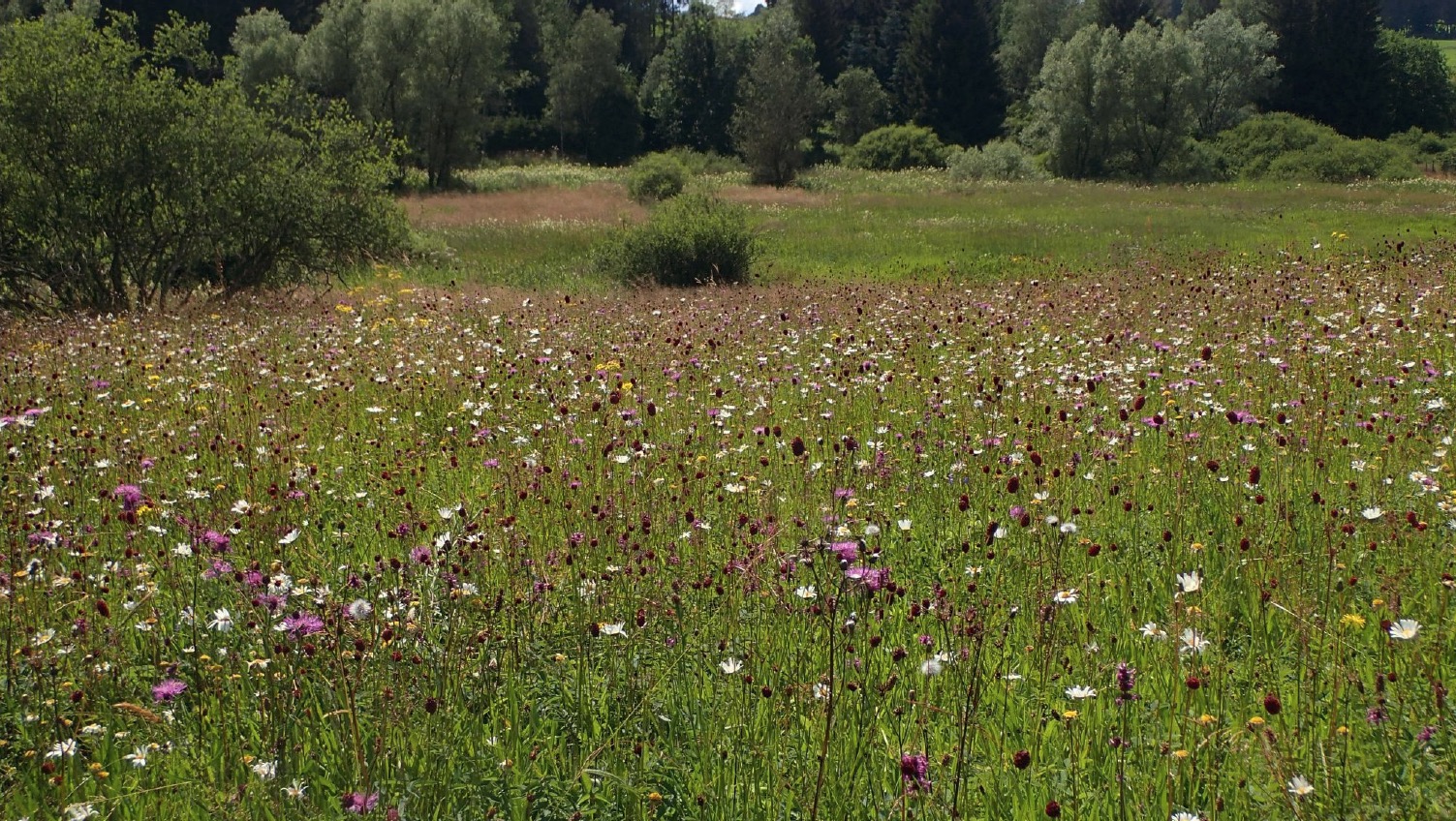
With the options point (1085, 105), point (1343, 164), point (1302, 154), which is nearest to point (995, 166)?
point (1085, 105)

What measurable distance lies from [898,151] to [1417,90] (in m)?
37.9

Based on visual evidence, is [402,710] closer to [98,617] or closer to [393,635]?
[393,635]

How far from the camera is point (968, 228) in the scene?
22.6 metres

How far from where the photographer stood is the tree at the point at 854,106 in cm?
6712

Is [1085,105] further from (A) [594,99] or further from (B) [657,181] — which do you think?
(A) [594,99]

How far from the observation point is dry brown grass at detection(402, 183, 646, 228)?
29006 mm

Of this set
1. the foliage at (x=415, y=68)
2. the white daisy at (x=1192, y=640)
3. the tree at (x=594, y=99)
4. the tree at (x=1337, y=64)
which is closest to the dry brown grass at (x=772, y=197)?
the foliage at (x=415, y=68)

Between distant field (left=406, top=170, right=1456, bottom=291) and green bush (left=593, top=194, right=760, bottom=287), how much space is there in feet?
2.54

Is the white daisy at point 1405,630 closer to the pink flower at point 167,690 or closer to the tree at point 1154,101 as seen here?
the pink flower at point 167,690

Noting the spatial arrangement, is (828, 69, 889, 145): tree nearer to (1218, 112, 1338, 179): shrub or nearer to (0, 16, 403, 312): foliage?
(1218, 112, 1338, 179): shrub

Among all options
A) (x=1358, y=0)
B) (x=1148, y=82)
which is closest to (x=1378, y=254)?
(x=1148, y=82)

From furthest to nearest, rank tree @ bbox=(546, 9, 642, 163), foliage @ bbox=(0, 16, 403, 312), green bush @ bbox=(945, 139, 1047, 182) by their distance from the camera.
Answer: tree @ bbox=(546, 9, 642, 163)
green bush @ bbox=(945, 139, 1047, 182)
foliage @ bbox=(0, 16, 403, 312)

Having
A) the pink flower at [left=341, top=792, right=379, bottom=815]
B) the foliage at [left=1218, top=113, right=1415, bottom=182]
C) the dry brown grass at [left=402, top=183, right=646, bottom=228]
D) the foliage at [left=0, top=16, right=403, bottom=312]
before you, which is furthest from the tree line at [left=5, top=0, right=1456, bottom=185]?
the pink flower at [left=341, top=792, right=379, bottom=815]

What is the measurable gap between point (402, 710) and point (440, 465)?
3.00 metres
